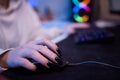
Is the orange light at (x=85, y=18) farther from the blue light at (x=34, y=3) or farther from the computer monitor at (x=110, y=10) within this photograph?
the blue light at (x=34, y=3)

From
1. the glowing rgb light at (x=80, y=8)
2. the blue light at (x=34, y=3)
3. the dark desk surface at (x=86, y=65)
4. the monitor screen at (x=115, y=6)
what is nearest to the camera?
the dark desk surface at (x=86, y=65)

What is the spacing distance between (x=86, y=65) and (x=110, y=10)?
0.51 metres

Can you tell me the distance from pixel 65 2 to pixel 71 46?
0.57 metres

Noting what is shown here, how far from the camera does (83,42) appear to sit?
840mm

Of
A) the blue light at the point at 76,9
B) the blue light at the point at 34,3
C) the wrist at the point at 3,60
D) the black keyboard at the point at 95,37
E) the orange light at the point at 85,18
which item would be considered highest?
the blue light at the point at 34,3

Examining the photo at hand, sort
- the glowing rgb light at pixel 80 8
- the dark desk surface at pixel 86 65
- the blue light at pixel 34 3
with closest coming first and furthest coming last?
1. the dark desk surface at pixel 86 65
2. the glowing rgb light at pixel 80 8
3. the blue light at pixel 34 3

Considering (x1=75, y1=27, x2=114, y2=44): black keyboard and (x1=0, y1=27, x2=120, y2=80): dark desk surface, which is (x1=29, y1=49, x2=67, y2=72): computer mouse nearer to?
(x1=0, y1=27, x2=120, y2=80): dark desk surface

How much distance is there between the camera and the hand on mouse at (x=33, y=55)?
574 mm

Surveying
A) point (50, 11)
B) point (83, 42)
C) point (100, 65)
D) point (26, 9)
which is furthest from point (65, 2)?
point (100, 65)

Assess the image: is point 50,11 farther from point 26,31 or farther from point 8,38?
point 8,38

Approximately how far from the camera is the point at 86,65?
626 mm

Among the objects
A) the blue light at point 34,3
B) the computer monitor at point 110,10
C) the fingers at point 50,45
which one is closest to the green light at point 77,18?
the computer monitor at point 110,10

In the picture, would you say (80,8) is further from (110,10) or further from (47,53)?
(47,53)

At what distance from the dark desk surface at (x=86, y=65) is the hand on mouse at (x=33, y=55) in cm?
3
